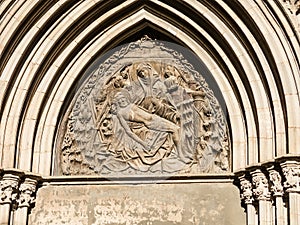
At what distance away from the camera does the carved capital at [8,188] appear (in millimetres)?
9484

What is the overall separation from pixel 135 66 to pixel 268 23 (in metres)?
2.05

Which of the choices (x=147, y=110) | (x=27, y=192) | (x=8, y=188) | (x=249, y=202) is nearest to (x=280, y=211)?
(x=249, y=202)

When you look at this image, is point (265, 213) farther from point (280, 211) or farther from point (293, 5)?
point (293, 5)

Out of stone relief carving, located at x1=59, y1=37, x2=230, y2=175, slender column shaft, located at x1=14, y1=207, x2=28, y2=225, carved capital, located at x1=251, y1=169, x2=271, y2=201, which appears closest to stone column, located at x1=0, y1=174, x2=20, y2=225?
slender column shaft, located at x1=14, y1=207, x2=28, y2=225

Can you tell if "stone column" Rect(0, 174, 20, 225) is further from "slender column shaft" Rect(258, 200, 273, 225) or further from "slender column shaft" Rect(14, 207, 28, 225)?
"slender column shaft" Rect(258, 200, 273, 225)

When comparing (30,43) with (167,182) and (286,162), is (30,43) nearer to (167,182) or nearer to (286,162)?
(167,182)

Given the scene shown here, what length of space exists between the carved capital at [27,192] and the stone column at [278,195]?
2887mm

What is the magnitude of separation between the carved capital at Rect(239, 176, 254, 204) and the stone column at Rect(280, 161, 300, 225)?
0.63m

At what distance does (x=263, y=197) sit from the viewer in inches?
361

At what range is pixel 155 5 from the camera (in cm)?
1050

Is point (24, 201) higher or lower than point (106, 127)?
lower

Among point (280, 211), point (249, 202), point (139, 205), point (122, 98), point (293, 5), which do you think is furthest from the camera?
point (122, 98)

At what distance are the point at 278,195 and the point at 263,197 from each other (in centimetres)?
22

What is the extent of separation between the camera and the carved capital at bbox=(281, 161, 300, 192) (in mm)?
8805
